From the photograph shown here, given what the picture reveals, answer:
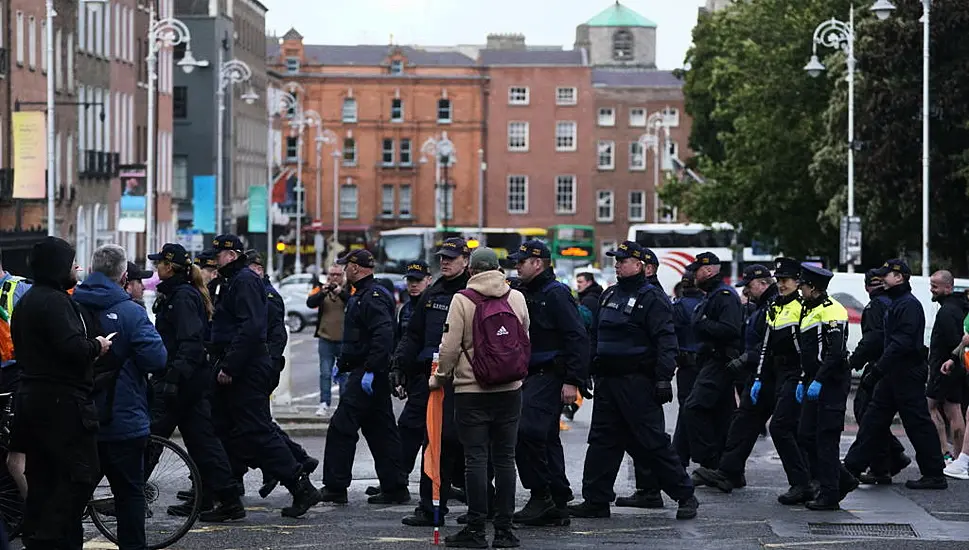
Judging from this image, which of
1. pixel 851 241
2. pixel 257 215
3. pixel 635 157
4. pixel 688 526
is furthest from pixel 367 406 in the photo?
pixel 635 157

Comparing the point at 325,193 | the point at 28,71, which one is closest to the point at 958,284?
the point at 28,71

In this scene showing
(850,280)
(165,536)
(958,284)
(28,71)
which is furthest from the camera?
(28,71)

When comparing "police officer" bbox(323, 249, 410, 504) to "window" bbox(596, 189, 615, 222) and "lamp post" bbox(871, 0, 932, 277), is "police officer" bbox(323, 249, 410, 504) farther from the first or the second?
"window" bbox(596, 189, 615, 222)

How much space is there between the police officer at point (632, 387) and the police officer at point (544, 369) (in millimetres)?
468

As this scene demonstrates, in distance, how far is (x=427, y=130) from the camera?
13150cm

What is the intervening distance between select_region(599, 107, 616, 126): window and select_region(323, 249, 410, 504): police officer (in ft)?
392

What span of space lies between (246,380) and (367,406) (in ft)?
4.92

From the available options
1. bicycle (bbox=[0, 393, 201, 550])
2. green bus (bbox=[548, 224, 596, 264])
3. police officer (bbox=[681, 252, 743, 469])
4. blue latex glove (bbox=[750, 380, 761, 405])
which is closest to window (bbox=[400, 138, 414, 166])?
green bus (bbox=[548, 224, 596, 264])

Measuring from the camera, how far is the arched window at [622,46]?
160050mm

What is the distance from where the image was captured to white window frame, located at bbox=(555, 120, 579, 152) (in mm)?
133500

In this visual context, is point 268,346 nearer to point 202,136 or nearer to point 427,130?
point 202,136

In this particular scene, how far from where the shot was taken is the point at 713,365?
54.9ft

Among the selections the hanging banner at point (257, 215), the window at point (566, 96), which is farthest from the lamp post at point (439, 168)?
the hanging banner at point (257, 215)

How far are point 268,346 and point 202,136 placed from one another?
83612 millimetres
